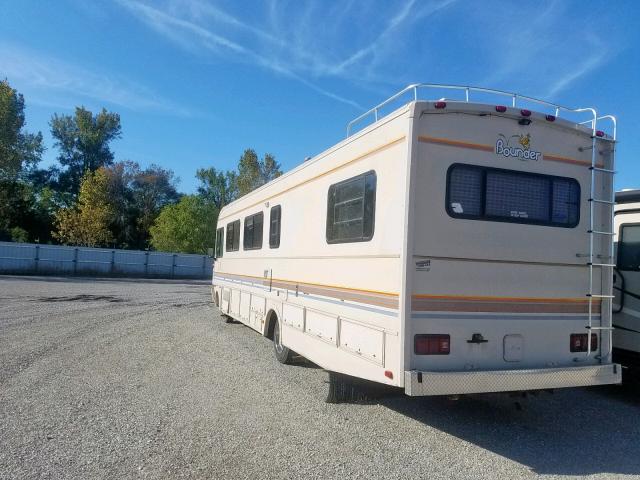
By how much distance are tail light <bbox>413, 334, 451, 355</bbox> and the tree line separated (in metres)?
31.4

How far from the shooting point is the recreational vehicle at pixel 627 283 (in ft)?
22.2

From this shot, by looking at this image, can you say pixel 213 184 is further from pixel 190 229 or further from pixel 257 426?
pixel 257 426

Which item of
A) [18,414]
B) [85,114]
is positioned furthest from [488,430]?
[85,114]

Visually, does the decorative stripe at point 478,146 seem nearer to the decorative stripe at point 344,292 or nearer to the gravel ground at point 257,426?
the decorative stripe at point 344,292

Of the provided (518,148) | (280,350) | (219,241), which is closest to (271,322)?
(280,350)

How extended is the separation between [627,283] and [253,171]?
3218 cm

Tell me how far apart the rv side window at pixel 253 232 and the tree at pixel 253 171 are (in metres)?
26.1

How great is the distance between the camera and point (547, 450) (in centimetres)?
528

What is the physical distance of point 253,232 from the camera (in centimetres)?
1049

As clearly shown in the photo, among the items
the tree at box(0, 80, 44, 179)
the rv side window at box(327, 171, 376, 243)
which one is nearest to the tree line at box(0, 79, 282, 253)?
the tree at box(0, 80, 44, 179)

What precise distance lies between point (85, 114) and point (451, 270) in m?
65.3

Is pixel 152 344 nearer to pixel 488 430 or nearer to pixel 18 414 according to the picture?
pixel 18 414

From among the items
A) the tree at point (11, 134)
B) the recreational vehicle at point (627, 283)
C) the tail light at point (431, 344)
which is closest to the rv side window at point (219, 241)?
the recreational vehicle at point (627, 283)

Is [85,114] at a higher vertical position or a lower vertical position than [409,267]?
higher
